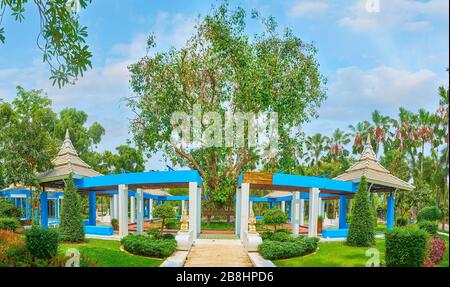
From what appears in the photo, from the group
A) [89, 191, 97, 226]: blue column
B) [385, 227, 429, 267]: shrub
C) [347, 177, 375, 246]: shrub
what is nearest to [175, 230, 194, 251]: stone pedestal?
[347, 177, 375, 246]: shrub

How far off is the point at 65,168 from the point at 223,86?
7.17 metres

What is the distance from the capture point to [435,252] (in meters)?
6.47

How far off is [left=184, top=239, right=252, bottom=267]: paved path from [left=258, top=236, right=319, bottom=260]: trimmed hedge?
47 centimetres

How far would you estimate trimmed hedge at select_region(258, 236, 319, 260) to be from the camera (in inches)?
352

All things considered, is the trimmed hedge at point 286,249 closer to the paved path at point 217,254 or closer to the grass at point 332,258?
the grass at point 332,258

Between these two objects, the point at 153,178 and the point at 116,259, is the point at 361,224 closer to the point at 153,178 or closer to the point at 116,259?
the point at 153,178

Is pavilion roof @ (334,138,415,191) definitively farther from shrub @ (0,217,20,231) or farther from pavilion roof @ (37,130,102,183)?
shrub @ (0,217,20,231)

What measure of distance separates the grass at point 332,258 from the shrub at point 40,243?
15.3ft

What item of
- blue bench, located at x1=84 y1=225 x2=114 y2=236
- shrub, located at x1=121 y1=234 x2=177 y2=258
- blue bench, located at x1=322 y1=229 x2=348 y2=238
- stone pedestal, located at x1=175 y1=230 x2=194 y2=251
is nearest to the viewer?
shrub, located at x1=121 y1=234 x2=177 y2=258

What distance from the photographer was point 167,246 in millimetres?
9359

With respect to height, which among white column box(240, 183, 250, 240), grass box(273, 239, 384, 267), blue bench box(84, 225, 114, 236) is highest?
white column box(240, 183, 250, 240)

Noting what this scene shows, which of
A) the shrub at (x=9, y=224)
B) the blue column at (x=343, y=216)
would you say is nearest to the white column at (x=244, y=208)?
the blue column at (x=343, y=216)
